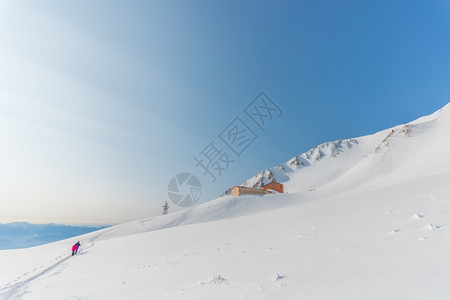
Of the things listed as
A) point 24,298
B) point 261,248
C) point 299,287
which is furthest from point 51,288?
point 299,287

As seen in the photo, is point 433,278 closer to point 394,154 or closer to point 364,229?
point 364,229

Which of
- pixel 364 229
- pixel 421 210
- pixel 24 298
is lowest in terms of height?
pixel 24 298

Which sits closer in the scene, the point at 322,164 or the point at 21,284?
the point at 21,284

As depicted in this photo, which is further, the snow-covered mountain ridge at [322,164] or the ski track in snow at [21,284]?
the snow-covered mountain ridge at [322,164]

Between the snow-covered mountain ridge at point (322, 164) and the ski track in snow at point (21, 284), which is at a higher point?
the snow-covered mountain ridge at point (322, 164)

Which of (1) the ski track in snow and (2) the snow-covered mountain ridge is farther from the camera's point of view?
(2) the snow-covered mountain ridge

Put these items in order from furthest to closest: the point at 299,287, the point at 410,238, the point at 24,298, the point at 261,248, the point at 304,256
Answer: the point at 261,248, the point at 24,298, the point at 304,256, the point at 410,238, the point at 299,287

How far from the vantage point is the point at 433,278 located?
185 inches

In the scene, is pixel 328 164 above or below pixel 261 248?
above

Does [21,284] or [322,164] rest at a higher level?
[322,164]

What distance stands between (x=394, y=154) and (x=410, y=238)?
70.6 meters

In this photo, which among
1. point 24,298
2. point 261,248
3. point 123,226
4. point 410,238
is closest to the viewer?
point 410,238

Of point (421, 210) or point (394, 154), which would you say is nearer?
point (421, 210)

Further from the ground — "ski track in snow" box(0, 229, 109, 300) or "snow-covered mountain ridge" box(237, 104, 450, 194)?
"snow-covered mountain ridge" box(237, 104, 450, 194)
